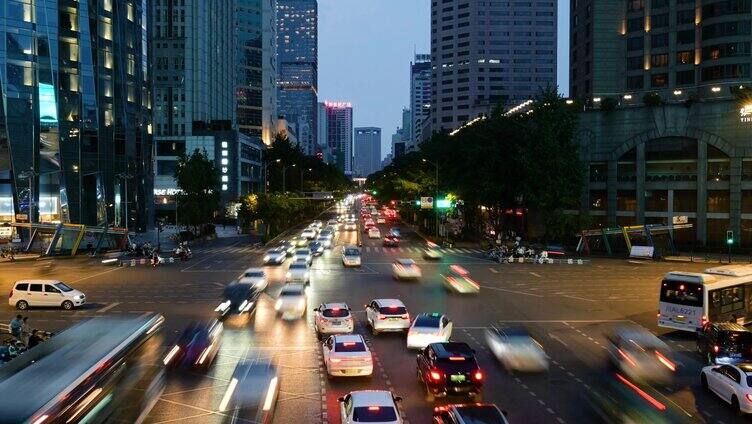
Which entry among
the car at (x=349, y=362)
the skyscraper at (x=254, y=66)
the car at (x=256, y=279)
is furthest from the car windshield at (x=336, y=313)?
the skyscraper at (x=254, y=66)

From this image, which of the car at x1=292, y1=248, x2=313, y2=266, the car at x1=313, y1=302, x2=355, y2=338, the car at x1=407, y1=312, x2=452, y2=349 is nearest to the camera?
the car at x1=407, y1=312, x2=452, y2=349

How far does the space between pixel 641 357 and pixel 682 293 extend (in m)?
8.46

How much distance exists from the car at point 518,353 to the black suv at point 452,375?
10.8 ft

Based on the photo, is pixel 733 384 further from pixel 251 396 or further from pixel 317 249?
pixel 317 249

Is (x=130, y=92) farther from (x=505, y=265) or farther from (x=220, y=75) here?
(x=220, y=75)

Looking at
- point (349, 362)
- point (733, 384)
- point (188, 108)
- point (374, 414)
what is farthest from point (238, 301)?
point (188, 108)

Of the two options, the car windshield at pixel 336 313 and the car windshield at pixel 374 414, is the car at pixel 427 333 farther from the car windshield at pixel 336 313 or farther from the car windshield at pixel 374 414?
the car windshield at pixel 374 414

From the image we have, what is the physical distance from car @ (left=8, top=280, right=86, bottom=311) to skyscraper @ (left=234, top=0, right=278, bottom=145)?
521 feet

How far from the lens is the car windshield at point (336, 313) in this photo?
26025 millimetres

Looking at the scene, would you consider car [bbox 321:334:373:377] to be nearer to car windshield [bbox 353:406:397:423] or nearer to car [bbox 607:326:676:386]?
car windshield [bbox 353:406:397:423]

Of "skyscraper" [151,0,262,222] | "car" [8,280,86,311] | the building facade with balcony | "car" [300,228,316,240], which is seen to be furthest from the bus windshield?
"skyscraper" [151,0,262,222]

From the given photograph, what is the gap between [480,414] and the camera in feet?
45.2

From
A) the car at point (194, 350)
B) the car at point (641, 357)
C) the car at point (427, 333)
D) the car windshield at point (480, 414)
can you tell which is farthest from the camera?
the car at point (427, 333)

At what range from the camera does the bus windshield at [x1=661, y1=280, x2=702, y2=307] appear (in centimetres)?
2692
